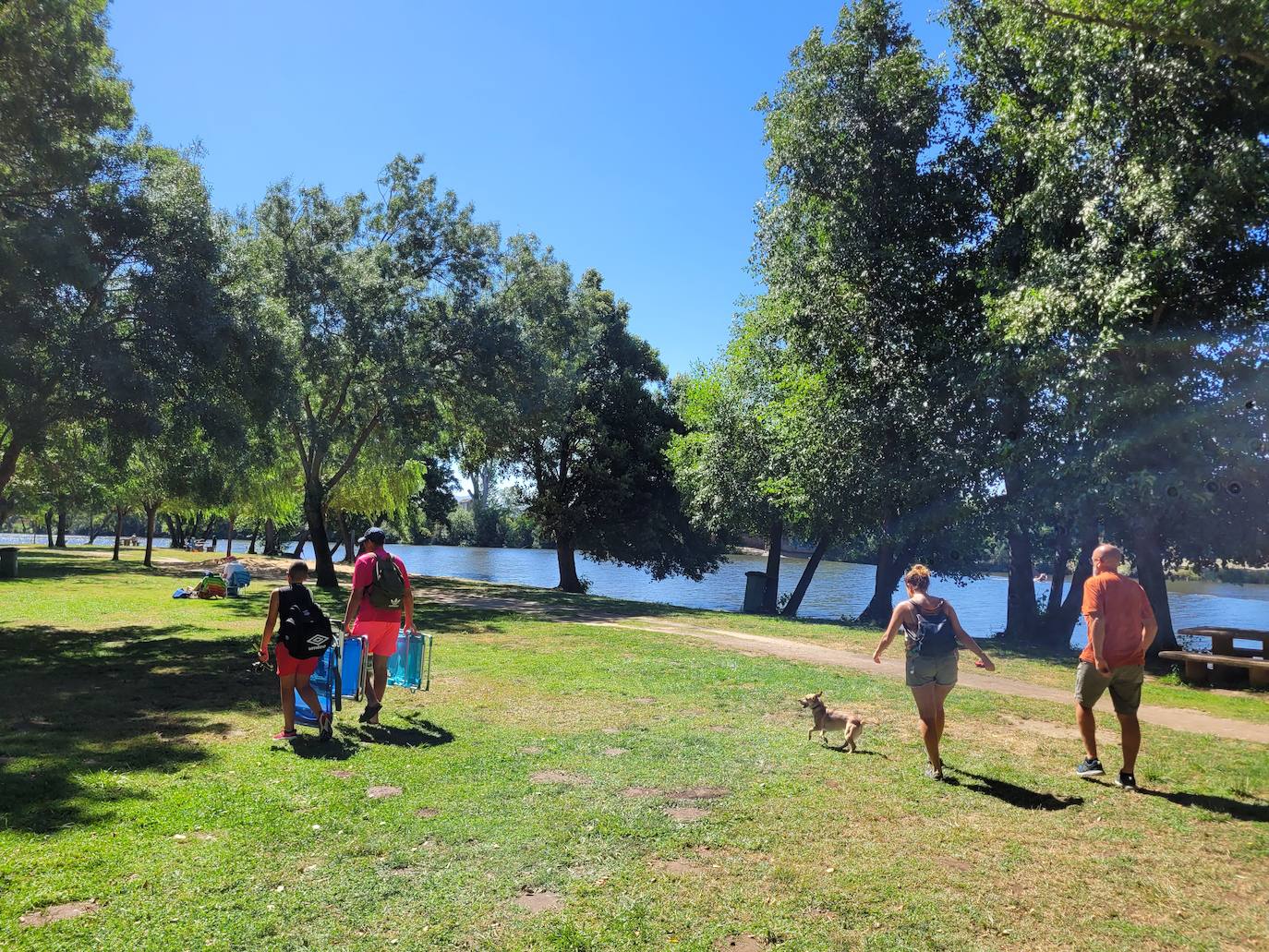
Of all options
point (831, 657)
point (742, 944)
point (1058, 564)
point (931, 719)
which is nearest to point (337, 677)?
point (742, 944)

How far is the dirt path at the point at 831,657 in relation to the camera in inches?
382

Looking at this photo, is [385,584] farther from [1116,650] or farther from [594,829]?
[1116,650]

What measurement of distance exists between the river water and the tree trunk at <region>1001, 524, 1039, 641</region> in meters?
6.07

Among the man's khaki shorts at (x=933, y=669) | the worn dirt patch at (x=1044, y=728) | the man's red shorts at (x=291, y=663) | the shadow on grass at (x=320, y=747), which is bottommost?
the worn dirt patch at (x=1044, y=728)

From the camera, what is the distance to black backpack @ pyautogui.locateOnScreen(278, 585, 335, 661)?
745cm

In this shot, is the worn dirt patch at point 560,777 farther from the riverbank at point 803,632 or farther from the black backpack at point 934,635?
the riverbank at point 803,632

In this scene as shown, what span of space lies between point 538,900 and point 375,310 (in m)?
19.3

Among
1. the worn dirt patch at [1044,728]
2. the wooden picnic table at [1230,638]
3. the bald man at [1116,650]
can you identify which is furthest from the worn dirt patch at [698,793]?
the wooden picnic table at [1230,638]

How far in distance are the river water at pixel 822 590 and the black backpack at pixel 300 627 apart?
943 inches

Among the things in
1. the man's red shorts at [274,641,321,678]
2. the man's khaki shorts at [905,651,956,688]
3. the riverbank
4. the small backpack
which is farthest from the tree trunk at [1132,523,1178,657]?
the man's red shorts at [274,641,321,678]

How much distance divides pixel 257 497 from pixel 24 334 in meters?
26.4

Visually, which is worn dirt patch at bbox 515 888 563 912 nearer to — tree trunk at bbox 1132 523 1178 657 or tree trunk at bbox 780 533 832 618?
tree trunk at bbox 1132 523 1178 657

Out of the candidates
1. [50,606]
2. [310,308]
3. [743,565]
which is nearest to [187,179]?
[310,308]

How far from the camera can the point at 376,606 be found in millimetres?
8273
